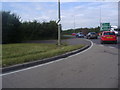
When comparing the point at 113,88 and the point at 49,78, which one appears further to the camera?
the point at 49,78

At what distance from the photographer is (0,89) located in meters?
4.70

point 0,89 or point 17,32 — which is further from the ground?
point 17,32

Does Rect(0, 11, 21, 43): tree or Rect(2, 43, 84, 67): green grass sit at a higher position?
Rect(0, 11, 21, 43): tree

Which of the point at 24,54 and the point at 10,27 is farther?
the point at 10,27

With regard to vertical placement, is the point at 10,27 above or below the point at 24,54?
above

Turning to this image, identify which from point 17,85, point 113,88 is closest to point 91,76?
point 113,88

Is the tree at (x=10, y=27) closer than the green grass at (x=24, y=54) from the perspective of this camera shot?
No

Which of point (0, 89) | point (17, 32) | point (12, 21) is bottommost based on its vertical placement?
point (0, 89)

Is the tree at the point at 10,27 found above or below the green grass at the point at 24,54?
above

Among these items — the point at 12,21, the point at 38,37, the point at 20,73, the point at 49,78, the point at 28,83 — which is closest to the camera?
the point at 28,83

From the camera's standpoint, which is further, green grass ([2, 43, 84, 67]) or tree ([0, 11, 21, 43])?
tree ([0, 11, 21, 43])

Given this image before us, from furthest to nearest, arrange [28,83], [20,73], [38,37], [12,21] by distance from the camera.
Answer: [38,37], [12,21], [20,73], [28,83]

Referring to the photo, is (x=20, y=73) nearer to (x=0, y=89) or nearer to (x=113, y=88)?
(x=0, y=89)

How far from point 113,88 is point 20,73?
3.71 metres
